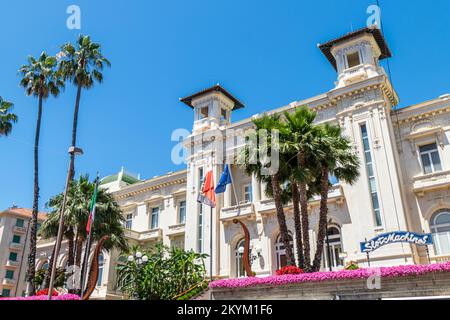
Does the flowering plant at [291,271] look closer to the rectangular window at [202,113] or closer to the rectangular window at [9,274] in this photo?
the rectangular window at [202,113]

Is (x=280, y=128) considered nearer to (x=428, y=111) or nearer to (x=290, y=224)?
(x=290, y=224)

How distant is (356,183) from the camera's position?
2550 cm

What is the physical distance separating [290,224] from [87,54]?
2178 centimetres

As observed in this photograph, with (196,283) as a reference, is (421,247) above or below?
above

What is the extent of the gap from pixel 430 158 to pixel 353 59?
9588 mm

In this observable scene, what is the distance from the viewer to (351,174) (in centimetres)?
2230

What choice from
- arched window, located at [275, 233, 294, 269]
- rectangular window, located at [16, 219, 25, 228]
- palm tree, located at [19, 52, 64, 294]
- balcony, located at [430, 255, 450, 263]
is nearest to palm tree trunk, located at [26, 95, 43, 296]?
palm tree, located at [19, 52, 64, 294]

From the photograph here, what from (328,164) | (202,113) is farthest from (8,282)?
(328,164)

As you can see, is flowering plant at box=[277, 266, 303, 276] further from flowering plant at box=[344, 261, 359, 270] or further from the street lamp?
the street lamp

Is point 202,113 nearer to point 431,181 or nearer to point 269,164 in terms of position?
point 269,164

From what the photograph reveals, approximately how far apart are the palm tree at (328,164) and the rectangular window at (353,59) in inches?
395

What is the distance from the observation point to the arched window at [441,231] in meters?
23.1

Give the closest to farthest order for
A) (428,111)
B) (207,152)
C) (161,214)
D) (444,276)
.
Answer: (444,276) < (428,111) < (207,152) < (161,214)
